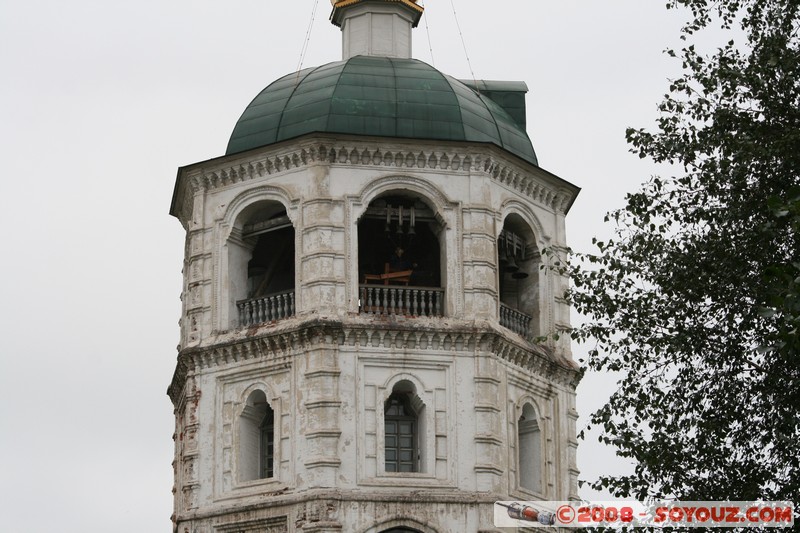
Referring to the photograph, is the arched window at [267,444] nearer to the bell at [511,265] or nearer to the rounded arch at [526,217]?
the bell at [511,265]

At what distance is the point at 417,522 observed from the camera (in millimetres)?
32500

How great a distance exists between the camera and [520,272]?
A: 3625 cm

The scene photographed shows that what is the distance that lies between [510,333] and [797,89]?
11.2m

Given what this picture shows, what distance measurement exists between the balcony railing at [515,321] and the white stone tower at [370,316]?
4 centimetres

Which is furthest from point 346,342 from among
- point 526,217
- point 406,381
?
point 526,217

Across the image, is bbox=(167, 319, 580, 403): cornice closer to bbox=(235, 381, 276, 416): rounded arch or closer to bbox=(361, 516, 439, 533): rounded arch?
bbox=(235, 381, 276, 416): rounded arch

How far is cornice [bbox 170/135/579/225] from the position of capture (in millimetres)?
34594

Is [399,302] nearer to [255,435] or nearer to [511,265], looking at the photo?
[511,265]

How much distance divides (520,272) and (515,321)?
1220 millimetres

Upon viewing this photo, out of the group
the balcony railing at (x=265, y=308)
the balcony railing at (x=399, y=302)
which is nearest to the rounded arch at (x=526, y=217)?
the balcony railing at (x=399, y=302)

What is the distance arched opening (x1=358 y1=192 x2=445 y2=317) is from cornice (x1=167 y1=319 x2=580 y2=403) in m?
0.55

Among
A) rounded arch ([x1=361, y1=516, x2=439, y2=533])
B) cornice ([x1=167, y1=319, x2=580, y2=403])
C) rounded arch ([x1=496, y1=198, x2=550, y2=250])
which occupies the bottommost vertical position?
rounded arch ([x1=361, y1=516, x2=439, y2=533])

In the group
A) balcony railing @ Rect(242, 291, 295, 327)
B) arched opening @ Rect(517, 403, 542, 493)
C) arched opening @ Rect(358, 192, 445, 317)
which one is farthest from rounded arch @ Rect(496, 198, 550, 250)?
balcony railing @ Rect(242, 291, 295, 327)

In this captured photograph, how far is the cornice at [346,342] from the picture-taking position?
110 ft
